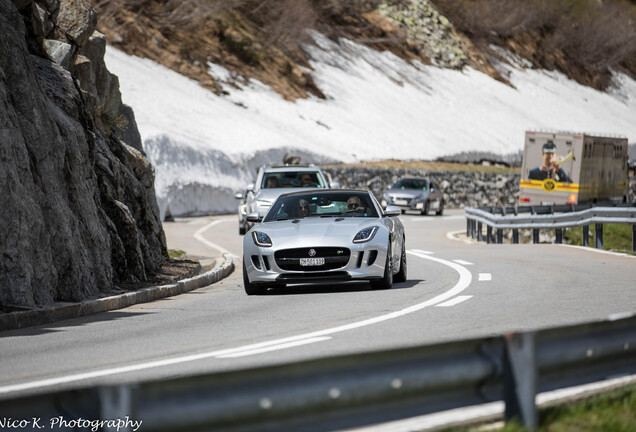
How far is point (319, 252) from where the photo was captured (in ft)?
44.1

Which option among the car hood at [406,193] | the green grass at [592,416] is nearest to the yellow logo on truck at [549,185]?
the car hood at [406,193]

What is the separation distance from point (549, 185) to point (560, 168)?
739 mm

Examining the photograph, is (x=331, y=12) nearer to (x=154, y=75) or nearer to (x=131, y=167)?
(x=154, y=75)

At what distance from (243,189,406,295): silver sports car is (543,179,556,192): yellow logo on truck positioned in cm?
2225

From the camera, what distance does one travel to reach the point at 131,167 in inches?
777

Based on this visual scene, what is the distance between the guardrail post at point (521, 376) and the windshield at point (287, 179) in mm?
21558

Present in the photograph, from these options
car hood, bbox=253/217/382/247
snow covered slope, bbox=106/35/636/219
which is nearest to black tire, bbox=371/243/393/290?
car hood, bbox=253/217/382/247

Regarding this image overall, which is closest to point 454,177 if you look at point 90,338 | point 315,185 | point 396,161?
point 396,161

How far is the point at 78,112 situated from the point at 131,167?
394 cm

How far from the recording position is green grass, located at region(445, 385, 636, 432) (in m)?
5.01

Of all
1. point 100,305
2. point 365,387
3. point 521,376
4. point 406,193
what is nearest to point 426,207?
point 406,193

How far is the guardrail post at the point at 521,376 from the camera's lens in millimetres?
4785

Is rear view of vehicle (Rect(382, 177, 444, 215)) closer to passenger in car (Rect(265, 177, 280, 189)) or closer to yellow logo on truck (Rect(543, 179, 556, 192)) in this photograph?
yellow logo on truck (Rect(543, 179, 556, 192))

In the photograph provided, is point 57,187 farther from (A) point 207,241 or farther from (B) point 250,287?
(A) point 207,241
